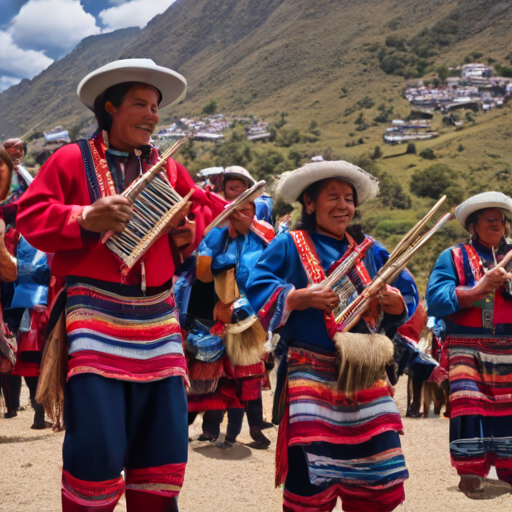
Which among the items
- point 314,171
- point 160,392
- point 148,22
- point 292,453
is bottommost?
point 292,453

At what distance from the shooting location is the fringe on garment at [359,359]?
13.3ft

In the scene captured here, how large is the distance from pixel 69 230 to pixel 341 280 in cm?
154

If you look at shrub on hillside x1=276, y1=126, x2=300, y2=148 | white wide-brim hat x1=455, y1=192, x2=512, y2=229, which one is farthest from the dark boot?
shrub on hillside x1=276, y1=126, x2=300, y2=148

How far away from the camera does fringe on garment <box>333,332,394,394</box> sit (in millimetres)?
4043

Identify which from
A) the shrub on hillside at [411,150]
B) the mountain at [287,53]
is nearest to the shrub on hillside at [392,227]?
the shrub on hillside at [411,150]

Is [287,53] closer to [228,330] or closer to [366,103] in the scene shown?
[366,103]

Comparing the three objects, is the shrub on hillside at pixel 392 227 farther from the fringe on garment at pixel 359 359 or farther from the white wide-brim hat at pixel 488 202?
the fringe on garment at pixel 359 359

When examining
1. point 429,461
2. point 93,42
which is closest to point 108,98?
point 429,461

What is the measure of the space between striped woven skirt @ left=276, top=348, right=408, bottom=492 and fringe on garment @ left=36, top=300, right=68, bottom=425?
1.22m

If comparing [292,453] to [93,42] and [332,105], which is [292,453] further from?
[93,42]

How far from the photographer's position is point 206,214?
12.9 ft

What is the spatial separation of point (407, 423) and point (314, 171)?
5355mm

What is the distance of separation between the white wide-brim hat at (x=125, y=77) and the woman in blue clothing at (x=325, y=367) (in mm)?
969

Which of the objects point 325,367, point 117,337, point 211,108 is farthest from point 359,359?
point 211,108
